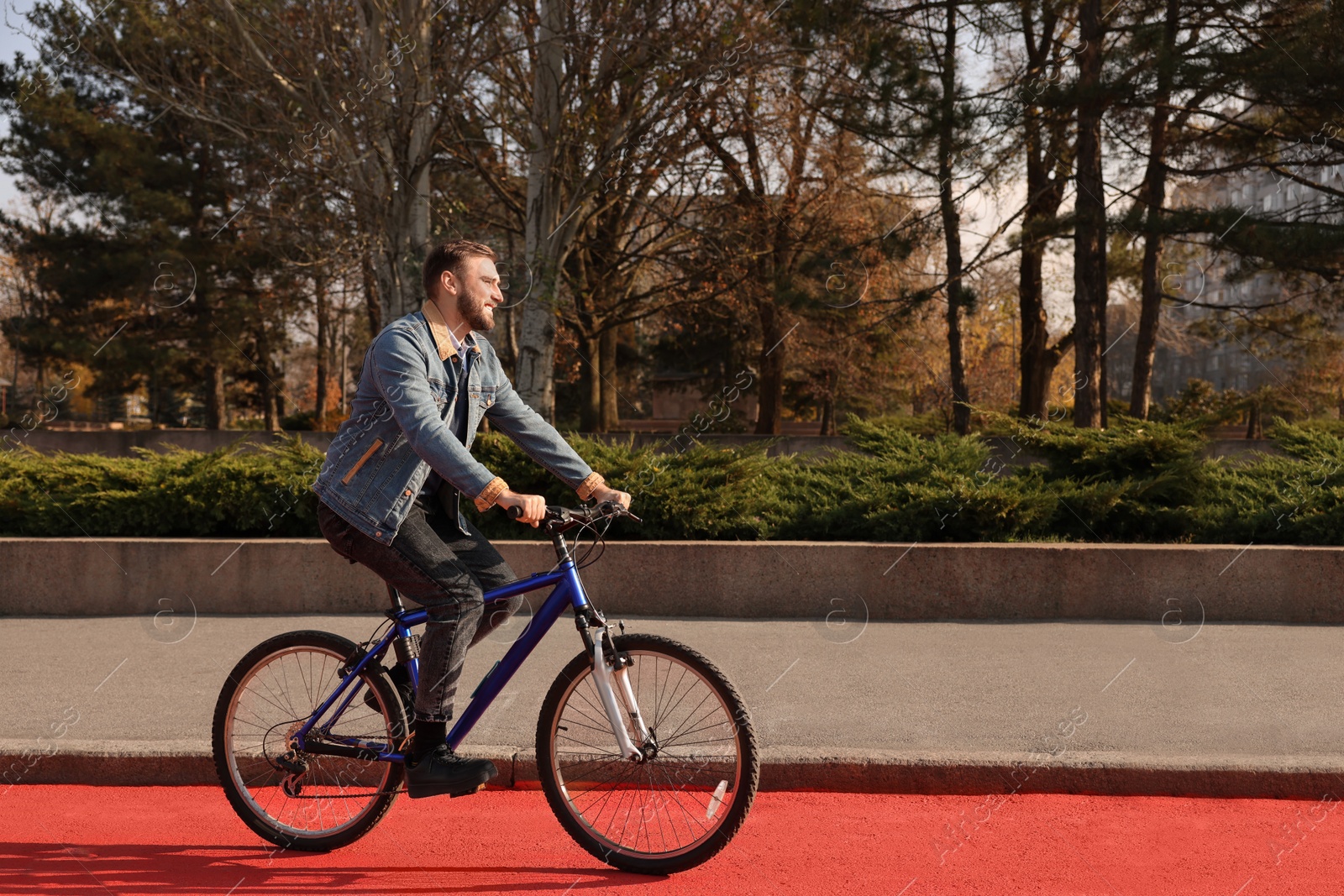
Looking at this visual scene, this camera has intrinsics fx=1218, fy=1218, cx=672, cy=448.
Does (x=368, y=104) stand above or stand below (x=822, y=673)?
above

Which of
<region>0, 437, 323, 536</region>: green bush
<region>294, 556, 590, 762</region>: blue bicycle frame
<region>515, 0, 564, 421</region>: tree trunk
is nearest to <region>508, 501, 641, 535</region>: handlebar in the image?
<region>294, 556, 590, 762</region>: blue bicycle frame

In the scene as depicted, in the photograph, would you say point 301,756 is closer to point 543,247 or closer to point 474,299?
point 474,299

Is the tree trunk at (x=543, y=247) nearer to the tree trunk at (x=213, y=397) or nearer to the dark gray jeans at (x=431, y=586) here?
the dark gray jeans at (x=431, y=586)

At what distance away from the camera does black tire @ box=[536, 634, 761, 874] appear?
3.79m

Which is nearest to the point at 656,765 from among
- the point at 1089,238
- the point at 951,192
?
the point at 1089,238

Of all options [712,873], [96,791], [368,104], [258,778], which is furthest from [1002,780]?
[368,104]

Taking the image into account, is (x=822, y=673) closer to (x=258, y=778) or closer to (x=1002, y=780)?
(x=1002, y=780)

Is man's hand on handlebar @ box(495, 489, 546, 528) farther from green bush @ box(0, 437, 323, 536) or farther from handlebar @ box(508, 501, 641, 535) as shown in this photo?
green bush @ box(0, 437, 323, 536)

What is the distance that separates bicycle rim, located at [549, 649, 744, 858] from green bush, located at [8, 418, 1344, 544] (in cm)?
490

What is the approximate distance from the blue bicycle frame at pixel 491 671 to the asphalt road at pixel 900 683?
43.1 inches

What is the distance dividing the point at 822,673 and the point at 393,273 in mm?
11287

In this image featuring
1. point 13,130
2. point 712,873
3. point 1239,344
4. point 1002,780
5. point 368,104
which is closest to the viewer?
point 712,873

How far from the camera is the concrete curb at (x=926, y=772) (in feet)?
15.8

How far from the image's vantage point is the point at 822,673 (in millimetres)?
6566
